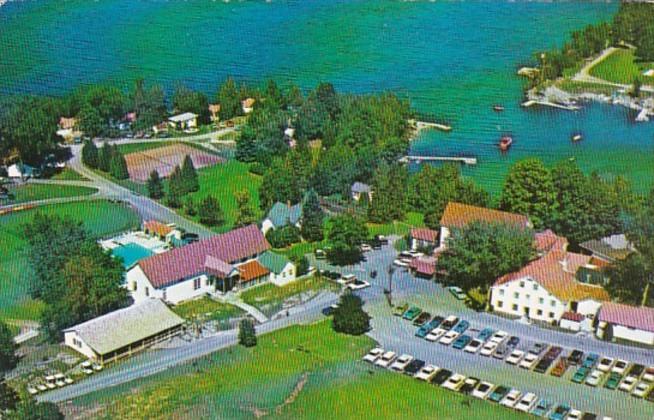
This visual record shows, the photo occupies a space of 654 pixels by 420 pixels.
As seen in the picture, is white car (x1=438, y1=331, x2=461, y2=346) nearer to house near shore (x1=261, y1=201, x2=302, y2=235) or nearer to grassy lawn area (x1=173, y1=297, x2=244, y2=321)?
grassy lawn area (x1=173, y1=297, x2=244, y2=321)

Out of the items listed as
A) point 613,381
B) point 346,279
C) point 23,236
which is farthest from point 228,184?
point 613,381

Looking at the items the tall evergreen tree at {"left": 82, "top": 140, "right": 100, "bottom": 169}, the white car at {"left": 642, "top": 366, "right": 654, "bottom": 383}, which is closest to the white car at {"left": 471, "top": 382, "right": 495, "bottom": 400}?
the white car at {"left": 642, "top": 366, "right": 654, "bottom": 383}

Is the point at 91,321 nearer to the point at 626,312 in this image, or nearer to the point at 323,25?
the point at 626,312

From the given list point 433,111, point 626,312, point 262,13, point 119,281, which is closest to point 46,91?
point 262,13

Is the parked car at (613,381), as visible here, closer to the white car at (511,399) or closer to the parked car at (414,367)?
the white car at (511,399)

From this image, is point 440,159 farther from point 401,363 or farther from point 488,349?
point 401,363

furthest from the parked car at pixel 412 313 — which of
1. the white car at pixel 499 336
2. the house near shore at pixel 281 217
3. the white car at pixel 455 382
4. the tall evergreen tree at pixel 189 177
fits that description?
the tall evergreen tree at pixel 189 177
